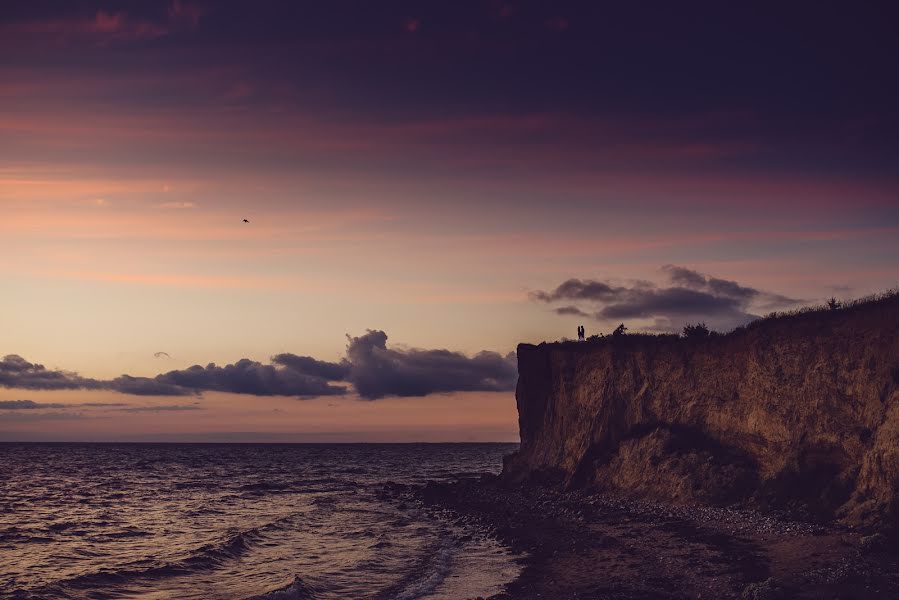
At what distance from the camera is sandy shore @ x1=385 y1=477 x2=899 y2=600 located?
20516 millimetres

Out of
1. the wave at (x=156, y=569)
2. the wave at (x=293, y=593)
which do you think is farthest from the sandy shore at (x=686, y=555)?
the wave at (x=156, y=569)

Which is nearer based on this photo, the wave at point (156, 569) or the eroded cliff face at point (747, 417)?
the wave at point (156, 569)

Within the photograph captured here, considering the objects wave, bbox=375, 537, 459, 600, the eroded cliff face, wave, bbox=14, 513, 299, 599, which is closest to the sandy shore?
the eroded cliff face

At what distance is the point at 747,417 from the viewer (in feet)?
122

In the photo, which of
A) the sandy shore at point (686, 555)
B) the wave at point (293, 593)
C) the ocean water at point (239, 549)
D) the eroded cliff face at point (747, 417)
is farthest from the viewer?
the eroded cliff face at point (747, 417)

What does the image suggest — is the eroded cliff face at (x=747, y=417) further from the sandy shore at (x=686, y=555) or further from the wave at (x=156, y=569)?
the wave at (x=156, y=569)

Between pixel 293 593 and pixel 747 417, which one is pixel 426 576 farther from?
pixel 747 417

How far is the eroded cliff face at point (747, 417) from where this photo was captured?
2930 cm

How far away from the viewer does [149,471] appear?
105812mm

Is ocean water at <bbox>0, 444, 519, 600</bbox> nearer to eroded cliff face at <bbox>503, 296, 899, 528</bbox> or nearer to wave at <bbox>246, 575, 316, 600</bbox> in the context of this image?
wave at <bbox>246, 575, 316, 600</bbox>

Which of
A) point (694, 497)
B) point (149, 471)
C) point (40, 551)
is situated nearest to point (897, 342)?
point (694, 497)

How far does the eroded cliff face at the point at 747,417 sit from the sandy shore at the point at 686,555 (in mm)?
2126

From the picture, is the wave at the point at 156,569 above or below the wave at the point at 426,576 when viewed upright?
below

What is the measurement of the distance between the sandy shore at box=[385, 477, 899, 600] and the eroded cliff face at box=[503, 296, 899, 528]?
2.13 m
